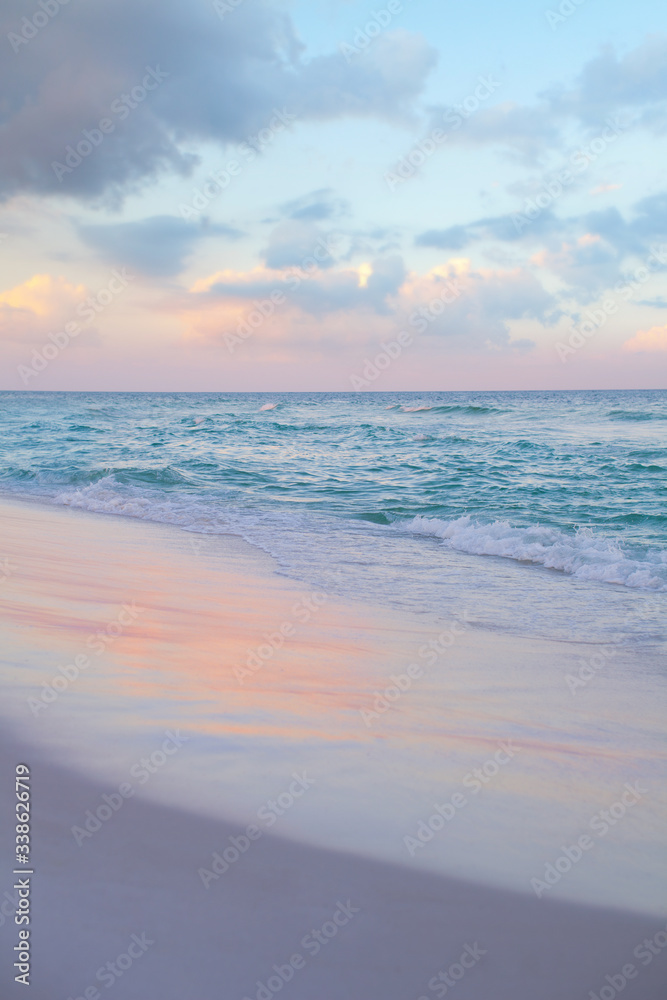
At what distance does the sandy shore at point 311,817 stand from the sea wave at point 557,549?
10.1 feet

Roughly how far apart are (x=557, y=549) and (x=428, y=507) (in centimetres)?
379

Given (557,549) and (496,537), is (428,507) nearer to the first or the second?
(496,537)

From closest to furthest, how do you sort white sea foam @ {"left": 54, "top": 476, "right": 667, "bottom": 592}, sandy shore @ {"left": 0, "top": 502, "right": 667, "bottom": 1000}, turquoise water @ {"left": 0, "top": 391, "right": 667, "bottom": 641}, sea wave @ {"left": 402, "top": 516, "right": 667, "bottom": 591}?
sandy shore @ {"left": 0, "top": 502, "right": 667, "bottom": 1000} → turquoise water @ {"left": 0, "top": 391, "right": 667, "bottom": 641} → sea wave @ {"left": 402, "top": 516, "right": 667, "bottom": 591} → white sea foam @ {"left": 54, "top": 476, "right": 667, "bottom": 592}

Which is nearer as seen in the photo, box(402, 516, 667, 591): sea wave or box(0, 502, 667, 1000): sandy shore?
box(0, 502, 667, 1000): sandy shore

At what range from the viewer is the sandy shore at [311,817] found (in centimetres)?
198

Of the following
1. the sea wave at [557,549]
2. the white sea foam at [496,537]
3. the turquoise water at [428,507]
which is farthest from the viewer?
the white sea foam at [496,537]

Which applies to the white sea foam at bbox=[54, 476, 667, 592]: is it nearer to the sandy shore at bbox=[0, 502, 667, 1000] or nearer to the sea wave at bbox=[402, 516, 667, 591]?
the sea wave at bbox=[402, 516, 667, 591]

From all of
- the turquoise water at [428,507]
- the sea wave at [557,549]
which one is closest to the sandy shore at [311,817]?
the turquoise water at [428,507]

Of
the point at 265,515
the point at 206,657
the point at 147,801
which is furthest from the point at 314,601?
the point at 265,515

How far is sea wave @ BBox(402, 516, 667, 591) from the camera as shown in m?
7.73

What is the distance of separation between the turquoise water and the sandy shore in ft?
5.96

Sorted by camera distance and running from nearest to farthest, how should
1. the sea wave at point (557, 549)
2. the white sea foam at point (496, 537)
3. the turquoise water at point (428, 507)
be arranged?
the turquoise water at point (428, 507), the sea wave at point (557, 549), the white sea foam at point (496, 537)

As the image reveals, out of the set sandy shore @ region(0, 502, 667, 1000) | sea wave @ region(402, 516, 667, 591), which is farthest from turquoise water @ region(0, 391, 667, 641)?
sandy shore @ region(0, 502, 667, 1000)

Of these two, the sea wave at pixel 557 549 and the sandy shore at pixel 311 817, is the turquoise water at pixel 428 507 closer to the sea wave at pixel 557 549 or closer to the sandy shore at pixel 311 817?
the sea wave at pixel 557 549
